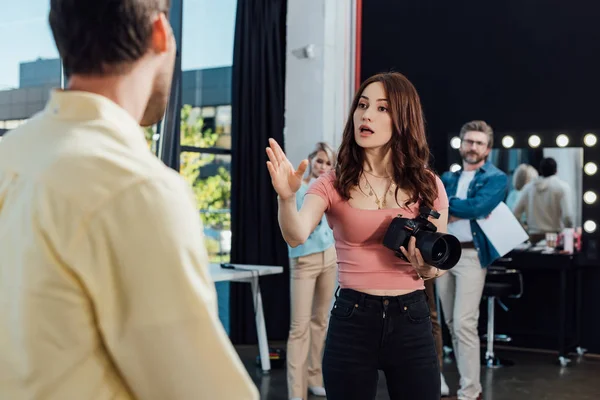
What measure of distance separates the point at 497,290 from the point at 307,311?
177 cm

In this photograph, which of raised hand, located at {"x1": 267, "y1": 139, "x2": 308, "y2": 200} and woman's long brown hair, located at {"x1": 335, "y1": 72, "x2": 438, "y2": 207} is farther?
woman's long brown hair, located at {"x1": 335, "y1": 72, "x2": 438, "y2": 207}

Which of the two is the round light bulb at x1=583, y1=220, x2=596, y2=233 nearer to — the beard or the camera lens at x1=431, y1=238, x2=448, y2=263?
the beard

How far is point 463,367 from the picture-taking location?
166 inches

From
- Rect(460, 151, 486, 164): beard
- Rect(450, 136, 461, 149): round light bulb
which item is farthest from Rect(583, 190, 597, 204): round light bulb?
Rect(460, 151, 486, 164): beard

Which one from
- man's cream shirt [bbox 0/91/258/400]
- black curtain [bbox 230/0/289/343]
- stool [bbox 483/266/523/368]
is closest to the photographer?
man's cream shirt [bbox 0/91/258/400]

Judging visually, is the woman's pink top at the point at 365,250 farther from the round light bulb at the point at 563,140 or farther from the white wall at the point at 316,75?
the round light bulb at the point at 563,140

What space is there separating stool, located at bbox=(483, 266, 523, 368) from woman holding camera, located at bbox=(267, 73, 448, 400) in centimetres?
336

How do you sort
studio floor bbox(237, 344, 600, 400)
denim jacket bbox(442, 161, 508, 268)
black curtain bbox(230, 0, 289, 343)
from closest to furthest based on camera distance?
denim jacket bbox(442, 161, 508, 268) < studio floor bbox(237, 344, 600, 400) < black curtain bbox(230, 0, 289, 343)

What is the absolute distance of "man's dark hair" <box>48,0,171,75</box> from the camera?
2.50 feet

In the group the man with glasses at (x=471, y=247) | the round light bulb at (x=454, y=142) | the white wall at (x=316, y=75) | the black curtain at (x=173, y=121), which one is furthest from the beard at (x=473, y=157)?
the black curtain at (x=173, y=121)

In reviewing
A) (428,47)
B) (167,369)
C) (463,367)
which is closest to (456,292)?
(463,367)

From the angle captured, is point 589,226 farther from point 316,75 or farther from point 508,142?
point 316,75

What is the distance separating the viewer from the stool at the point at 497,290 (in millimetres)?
5387

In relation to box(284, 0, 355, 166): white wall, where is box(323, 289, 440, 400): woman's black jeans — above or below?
below
